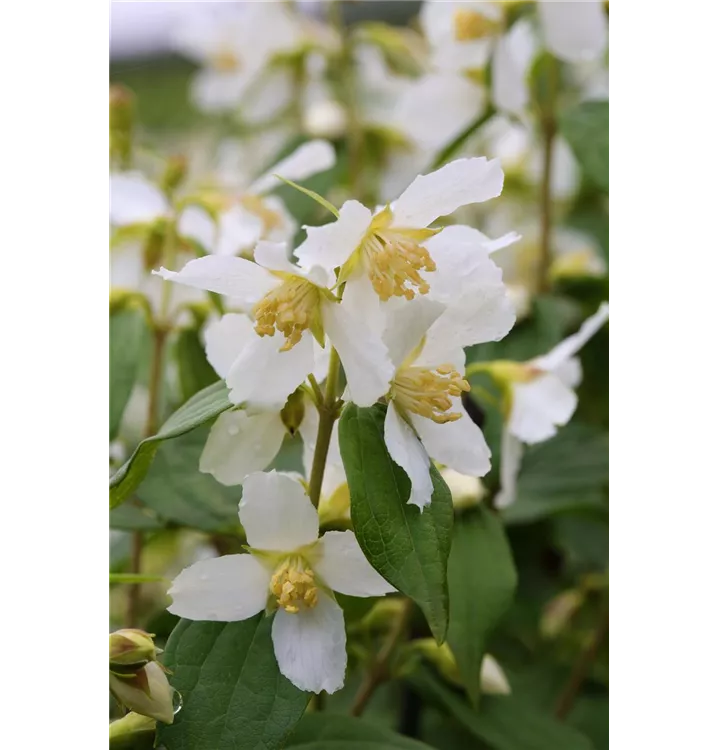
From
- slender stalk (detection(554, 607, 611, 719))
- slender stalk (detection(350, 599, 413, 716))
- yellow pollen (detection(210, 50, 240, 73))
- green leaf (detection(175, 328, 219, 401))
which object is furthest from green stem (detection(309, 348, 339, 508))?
yellow pollen (detection(210, 50, 240, 73))

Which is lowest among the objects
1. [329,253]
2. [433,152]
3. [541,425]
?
[541,425]

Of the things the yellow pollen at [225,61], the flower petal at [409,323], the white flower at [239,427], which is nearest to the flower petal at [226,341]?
the white flower at [239,427]

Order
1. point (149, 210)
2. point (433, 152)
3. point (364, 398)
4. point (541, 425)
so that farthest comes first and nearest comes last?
point (433, 152)
point (149, 210)
point (541, 425)
point (364, 398)

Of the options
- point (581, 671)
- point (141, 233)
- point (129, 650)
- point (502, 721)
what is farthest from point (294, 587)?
point (581, 671)

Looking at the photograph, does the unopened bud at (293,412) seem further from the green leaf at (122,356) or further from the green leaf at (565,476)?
the green leaf at (565,476)

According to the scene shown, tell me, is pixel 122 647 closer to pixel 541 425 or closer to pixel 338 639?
pixel 338 639
